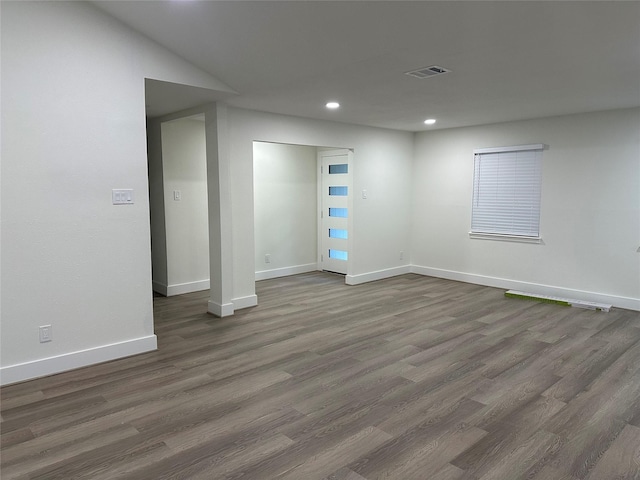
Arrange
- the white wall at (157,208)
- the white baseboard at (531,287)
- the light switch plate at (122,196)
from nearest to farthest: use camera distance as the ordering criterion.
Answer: the light switch plate at (122,196), the white baseboard at (531,287), the white wall at (157,208)

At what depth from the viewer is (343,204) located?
7199 mm

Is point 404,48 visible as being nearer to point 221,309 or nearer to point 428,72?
point 428,72

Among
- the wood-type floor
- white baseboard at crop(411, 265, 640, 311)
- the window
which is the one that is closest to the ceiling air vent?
the wood-type floor

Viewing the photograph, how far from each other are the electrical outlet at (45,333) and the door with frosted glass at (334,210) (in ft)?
15.4

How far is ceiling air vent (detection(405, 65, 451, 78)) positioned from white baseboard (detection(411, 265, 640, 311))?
12.1ft

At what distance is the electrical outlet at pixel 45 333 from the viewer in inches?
127

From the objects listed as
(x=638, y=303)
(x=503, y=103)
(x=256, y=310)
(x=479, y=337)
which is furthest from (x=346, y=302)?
(x=638, y=303)

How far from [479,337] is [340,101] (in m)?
2.91

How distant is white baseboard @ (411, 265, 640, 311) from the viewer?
5.28m

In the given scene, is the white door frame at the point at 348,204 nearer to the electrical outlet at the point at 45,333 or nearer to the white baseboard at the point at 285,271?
the white baseboard at the point at 285,271

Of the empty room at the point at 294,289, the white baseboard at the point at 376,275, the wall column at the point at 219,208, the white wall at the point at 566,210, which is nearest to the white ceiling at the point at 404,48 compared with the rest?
the empty room at the point at 294,289

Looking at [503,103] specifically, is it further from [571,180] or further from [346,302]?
[346,302]

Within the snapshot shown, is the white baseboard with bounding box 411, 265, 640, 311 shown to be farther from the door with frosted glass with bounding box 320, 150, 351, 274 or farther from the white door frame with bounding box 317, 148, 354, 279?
the white door frame with bounding box 317, 148, 354, 279

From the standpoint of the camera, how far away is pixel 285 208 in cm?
722
